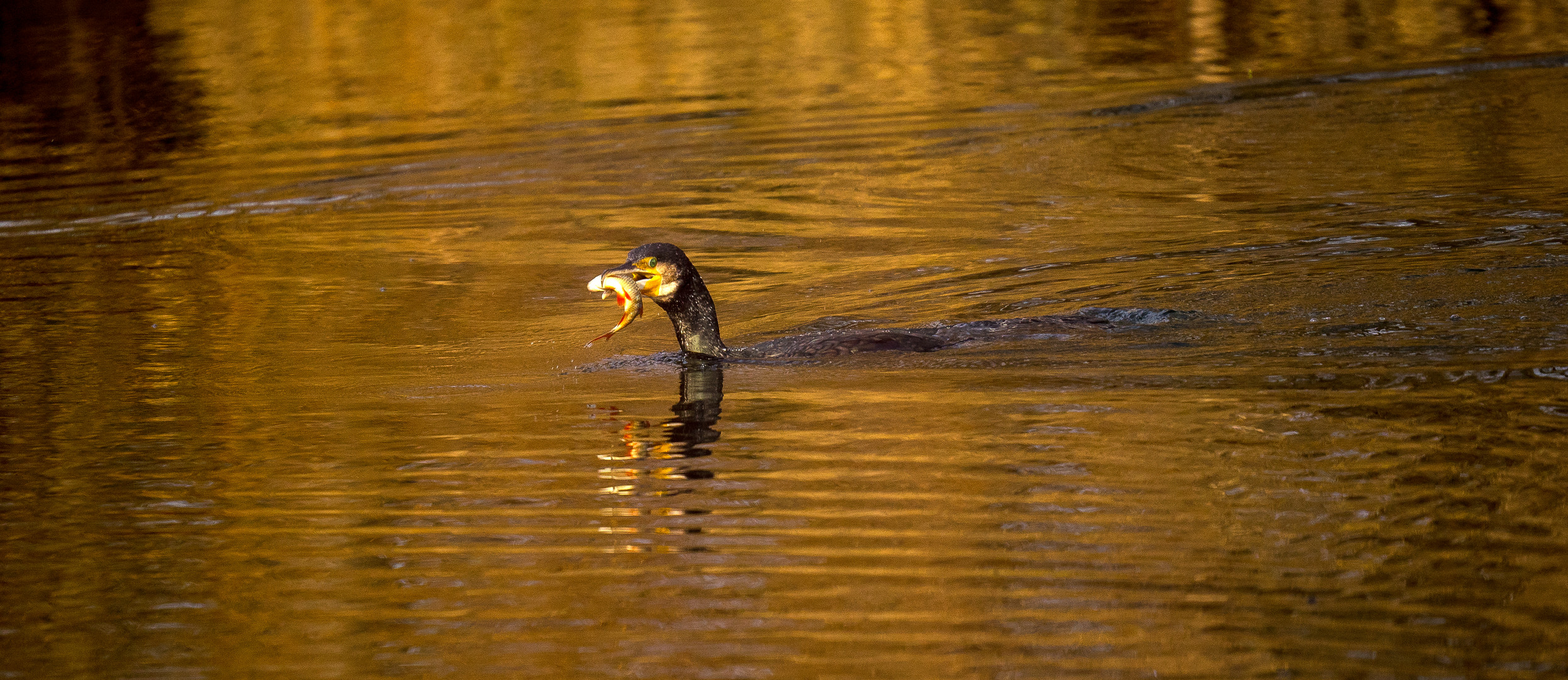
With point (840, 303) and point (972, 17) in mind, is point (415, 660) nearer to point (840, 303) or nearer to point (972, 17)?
point (840, 303)

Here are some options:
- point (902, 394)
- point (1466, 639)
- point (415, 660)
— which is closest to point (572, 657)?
point (415, 660)

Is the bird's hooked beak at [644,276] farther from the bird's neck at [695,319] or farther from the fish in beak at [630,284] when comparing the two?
the bird's neck at [695,319]

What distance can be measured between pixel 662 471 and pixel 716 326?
209cm

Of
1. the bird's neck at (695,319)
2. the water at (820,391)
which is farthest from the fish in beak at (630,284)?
the water at (820,391)

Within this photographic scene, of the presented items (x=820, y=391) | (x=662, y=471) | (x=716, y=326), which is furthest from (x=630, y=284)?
(x=662, y=471)

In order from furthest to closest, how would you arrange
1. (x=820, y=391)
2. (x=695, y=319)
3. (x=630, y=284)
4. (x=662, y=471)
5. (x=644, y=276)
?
(x=695, y=319), (x=644, y=276), (x=630, y=284), (x=820, y=391), (x=662, y=471)

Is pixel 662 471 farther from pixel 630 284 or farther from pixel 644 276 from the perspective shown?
pixel 644 276

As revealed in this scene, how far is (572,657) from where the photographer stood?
448 cm

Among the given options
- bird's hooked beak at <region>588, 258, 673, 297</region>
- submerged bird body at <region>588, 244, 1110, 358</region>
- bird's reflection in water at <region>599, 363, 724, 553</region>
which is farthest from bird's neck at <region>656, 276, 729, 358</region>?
bird's reflection in water at <region>599, 363, 724, 553</region>

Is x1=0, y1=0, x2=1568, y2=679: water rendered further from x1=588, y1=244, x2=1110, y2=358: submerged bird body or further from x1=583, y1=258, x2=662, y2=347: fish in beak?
x1=583, y1=258, x2=662, y2=347: fish in beak

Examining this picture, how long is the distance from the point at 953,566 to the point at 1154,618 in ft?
2.23

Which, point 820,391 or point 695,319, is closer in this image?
point 820,391

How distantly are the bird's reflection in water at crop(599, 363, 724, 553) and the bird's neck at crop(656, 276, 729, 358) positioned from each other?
11.4 inches

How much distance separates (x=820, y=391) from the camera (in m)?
7.51
